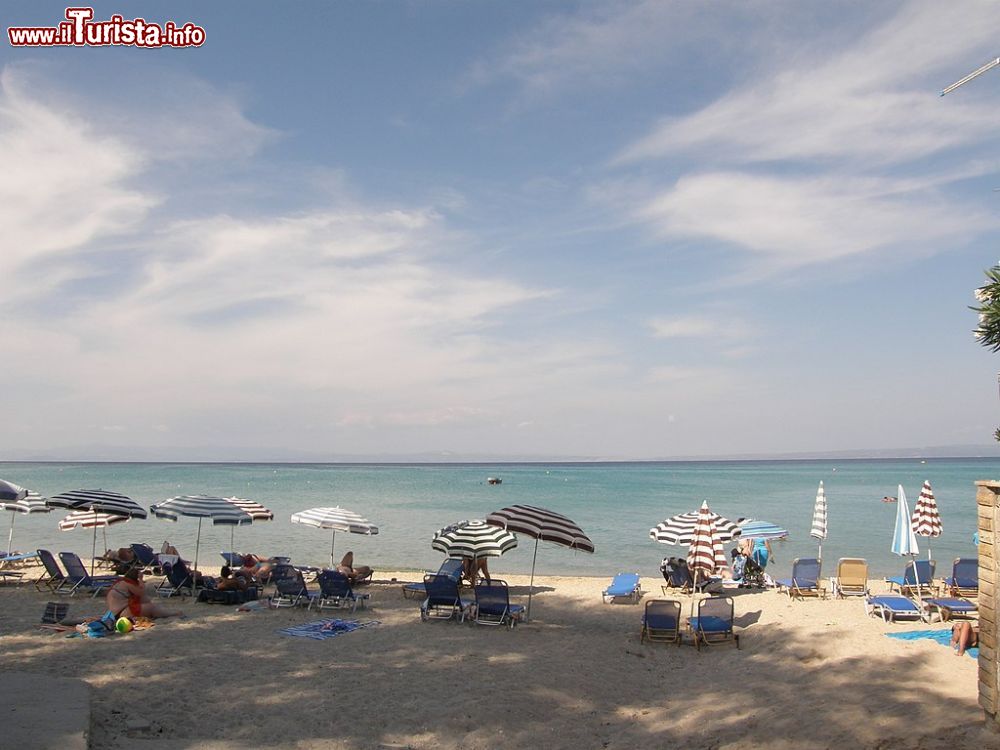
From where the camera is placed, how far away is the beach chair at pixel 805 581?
1493cm

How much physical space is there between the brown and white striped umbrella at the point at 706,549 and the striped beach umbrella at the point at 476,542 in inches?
129

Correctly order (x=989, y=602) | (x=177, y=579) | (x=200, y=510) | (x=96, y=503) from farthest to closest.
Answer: (x=200, y=510), (x=96, y=503), (x=177, y=579), (x=989, y=602)

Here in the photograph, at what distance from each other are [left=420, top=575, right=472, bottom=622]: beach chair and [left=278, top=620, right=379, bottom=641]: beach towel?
0.87 m

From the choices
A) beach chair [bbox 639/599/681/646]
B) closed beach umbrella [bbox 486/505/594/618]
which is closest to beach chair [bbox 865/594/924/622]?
beach chair [bbox 639/599/681/646]

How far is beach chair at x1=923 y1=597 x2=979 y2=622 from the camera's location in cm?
1191

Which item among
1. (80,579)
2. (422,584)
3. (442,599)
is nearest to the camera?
(442,599)

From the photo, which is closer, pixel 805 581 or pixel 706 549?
pixel 706 549

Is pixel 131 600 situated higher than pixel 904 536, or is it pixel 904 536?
pixel 904 536

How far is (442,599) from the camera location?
40.4 feet

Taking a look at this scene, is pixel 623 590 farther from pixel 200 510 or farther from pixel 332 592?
pixel 200 510

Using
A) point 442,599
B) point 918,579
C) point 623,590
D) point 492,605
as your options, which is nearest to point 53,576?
point 442,599

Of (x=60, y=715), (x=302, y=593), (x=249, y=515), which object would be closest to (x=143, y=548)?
(x=249, y=515)

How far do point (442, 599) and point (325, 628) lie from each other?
1.94 meters

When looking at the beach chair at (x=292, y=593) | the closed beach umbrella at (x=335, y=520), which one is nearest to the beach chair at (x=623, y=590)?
the closed beach umbrella at (x=335, y=520)
